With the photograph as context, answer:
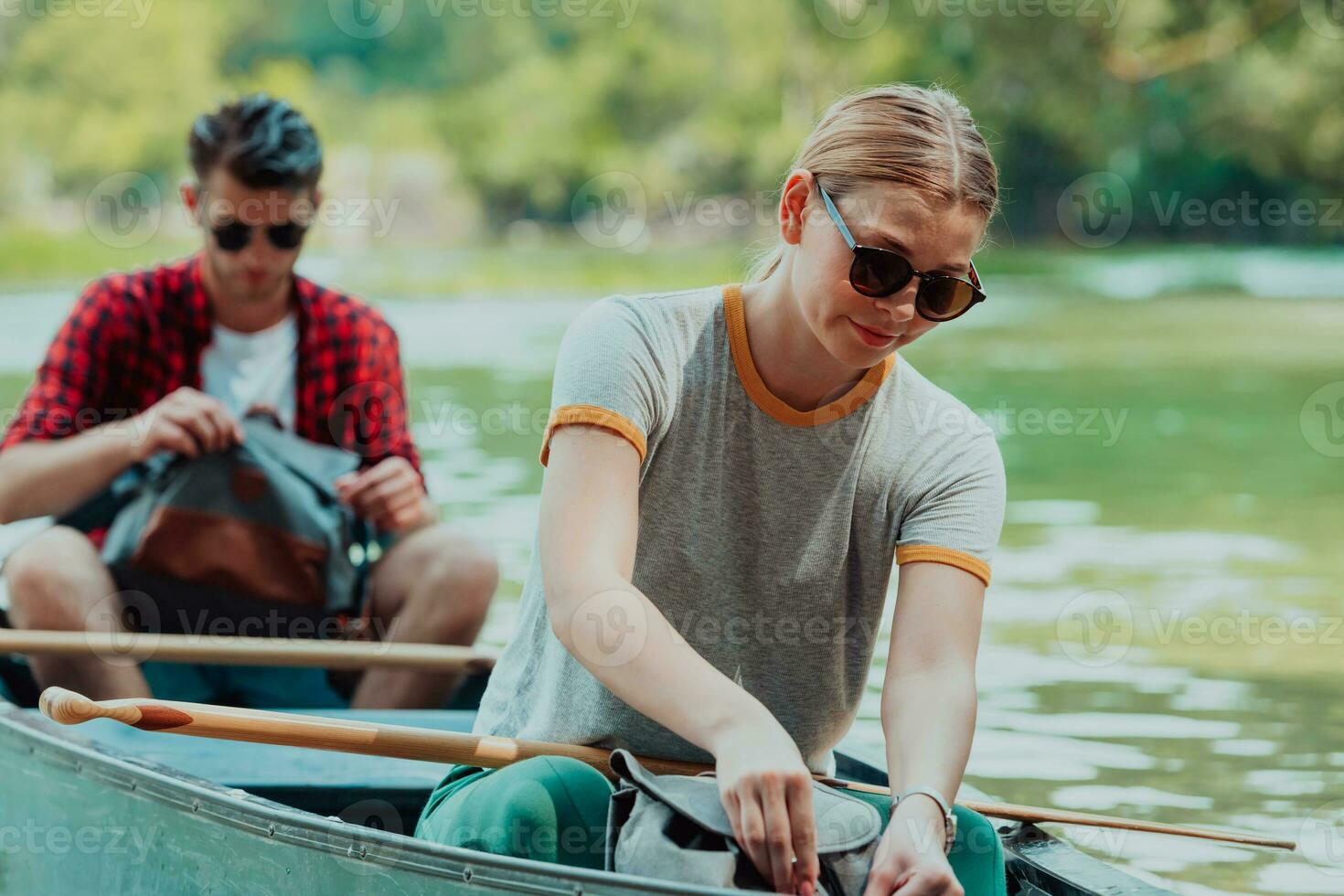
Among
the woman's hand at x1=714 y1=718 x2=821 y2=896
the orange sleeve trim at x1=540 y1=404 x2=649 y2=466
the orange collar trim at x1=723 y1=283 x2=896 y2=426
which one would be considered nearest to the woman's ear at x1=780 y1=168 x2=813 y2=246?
the orange collar trim at x1=723 y1=283 x2=896 y2=426

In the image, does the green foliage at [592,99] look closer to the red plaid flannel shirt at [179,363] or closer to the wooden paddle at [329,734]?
the red plaid flannel shirt at [179,363]

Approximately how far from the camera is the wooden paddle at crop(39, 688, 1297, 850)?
7.02 ft

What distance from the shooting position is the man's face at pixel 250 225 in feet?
11.9

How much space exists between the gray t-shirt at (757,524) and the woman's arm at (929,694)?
44mm

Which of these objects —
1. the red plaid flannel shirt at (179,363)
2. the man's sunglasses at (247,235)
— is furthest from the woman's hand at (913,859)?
the man's sunglasses at (247,235)

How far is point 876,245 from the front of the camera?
6.81ft

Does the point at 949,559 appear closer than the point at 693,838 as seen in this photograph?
No

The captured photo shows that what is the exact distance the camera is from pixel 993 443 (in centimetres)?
236

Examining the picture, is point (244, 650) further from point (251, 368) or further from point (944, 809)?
point (944, 809)

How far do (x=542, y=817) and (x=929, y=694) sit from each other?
0.49 metres

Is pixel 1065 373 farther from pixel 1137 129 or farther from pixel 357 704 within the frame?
pixel 1137 129

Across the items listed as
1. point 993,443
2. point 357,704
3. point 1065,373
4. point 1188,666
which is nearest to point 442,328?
point 1065,373

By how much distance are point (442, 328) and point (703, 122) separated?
70.0ft

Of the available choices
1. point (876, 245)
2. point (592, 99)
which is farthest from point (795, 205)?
point (592, 99)
